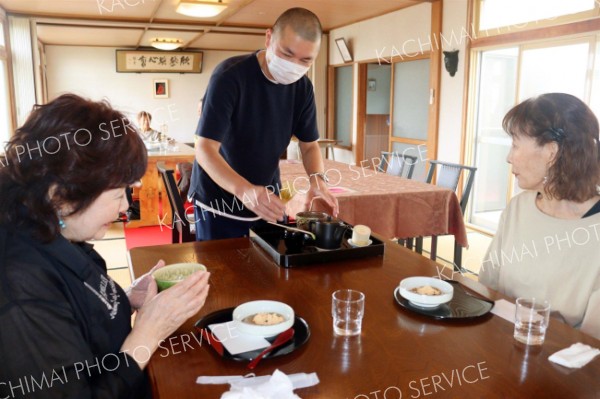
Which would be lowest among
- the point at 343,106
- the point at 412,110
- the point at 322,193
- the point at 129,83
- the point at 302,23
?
the point at 322,193

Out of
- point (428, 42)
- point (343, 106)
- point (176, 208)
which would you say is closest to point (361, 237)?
point (176, 208)

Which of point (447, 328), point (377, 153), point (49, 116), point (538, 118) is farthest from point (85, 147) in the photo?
point (377, 153)

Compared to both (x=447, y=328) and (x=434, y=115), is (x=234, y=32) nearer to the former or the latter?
(x=434, y=115)

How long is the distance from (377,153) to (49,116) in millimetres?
7114

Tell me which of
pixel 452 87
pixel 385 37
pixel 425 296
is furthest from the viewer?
pixel 385 37

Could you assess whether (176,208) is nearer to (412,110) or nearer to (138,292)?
(138,292)

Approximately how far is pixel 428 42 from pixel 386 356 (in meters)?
5.29

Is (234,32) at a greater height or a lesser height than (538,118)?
greater

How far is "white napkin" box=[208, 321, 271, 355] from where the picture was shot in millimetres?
991

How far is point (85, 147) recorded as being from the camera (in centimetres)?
90

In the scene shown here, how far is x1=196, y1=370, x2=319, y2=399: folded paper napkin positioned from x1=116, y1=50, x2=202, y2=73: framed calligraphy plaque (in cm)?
986

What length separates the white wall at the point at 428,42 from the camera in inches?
205

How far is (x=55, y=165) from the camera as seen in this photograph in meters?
0.88

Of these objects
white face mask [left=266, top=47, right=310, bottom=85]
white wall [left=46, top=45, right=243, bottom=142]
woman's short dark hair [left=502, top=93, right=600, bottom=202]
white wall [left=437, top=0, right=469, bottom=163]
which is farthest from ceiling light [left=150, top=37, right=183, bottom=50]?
woman's short dark hair [left=502, top=93, right=600, bottom=202]
